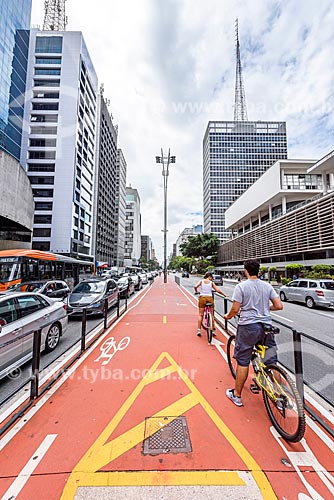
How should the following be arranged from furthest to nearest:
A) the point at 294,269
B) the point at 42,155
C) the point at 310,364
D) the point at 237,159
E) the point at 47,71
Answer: the point at 237,159 < the point at 47,71 < the point at 42,155 < the point at 294,269 < the point at 310,364

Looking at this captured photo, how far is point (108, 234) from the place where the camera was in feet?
237

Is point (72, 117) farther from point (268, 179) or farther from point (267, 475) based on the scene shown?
point (267, 475)

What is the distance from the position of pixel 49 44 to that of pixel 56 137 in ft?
66.9

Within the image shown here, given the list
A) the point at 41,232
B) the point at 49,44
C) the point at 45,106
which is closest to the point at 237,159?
the point at 49,44

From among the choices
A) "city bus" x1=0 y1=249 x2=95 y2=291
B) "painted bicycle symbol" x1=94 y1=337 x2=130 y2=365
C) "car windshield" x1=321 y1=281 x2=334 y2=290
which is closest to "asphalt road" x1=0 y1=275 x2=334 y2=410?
"painted bicycle symbol" x1=94 y1=337 x2=130 y2=365

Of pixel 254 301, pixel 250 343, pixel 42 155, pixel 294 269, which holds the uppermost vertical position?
pixel 42 155

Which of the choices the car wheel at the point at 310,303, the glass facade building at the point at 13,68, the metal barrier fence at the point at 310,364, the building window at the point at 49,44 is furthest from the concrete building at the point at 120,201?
the metal barrier fence at the point at 310,364

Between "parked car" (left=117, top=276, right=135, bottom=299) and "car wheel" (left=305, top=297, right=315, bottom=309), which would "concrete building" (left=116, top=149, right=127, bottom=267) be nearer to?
"parked car" (left=117, top=276, right=135, bottom=299)

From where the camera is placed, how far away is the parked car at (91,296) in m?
8.70

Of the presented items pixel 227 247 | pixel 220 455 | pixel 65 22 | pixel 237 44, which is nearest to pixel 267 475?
pixel 220 455

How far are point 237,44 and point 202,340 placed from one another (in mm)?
96955

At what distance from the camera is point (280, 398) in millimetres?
2809

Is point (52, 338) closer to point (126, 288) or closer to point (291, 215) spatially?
point (126, 288)

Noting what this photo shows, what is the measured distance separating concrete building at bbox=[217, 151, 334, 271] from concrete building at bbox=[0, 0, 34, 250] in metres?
30.5
